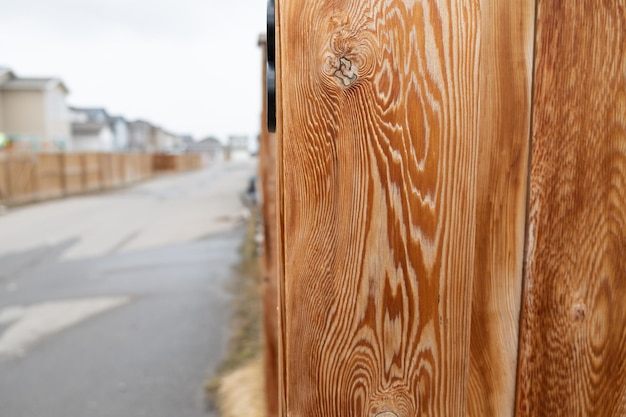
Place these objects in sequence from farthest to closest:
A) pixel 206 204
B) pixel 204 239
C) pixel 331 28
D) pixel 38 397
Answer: pixel 206 204 < pixel 204 239 < pixel 38 397 < pixel 331 28

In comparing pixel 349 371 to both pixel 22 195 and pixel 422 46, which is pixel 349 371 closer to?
pixel 422 46

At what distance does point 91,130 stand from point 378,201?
165 ft

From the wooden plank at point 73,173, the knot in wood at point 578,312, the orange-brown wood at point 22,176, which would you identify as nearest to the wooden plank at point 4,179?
the orange-brown wood at point 22,176

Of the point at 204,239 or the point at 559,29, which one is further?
the point at 204,239

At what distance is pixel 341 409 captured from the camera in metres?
1.02

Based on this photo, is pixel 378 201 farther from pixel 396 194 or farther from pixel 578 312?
pixel 578 312

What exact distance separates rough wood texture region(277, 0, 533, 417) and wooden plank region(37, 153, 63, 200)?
1962 centimetres

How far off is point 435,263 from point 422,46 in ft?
1.36

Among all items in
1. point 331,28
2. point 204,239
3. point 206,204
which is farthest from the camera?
point 206,204

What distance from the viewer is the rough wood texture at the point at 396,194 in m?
0.95

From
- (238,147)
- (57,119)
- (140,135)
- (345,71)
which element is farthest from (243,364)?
(238,147)

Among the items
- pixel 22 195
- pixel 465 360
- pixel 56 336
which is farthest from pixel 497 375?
pixel 22 195

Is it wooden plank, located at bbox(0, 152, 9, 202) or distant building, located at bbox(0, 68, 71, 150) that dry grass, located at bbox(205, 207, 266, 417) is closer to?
wooden plank, located at bbox(0, 152, 9, 202)

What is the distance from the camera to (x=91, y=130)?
4628 cm
